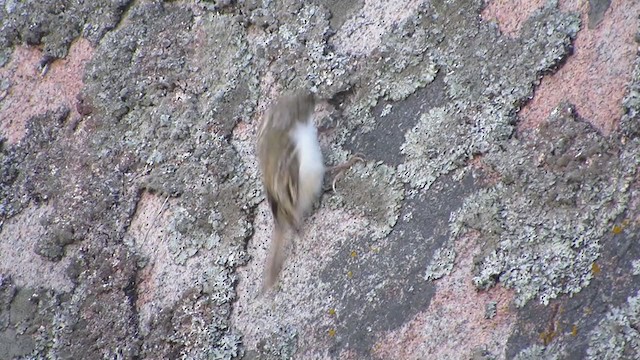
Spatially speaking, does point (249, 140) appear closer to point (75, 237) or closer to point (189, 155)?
point (189, 155)

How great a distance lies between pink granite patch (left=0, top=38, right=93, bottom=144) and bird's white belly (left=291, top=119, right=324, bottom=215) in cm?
89

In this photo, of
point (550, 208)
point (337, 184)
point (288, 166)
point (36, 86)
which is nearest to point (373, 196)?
point (337, 184)

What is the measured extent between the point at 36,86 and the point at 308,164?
117 cm

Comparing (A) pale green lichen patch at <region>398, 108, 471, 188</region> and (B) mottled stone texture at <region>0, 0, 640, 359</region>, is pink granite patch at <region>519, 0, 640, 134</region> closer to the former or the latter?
(B) mottled stone texture at <region>0, 0, 640, 359</region>

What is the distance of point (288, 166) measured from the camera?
2.56 meters

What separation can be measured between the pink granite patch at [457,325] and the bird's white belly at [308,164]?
19.5 inches

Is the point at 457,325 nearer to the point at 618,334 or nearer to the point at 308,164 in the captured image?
the point at 618,334

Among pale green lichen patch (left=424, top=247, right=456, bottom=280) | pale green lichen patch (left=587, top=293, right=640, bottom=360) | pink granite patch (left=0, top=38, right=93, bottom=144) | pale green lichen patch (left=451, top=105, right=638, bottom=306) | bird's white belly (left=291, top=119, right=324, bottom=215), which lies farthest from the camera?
pink granite patch (left=0, top=38, right=93, bottom=144)

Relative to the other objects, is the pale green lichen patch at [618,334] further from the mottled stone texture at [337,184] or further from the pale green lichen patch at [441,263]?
the pale green lichen patch at [441,263]

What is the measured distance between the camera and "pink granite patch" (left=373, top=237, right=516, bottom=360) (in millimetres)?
2016

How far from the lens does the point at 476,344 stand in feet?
6.62

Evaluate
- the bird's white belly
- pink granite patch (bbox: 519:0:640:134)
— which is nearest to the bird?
the bird's white belly

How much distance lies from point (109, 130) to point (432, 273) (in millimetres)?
1266

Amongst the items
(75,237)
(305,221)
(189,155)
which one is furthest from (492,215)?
(75,237)
